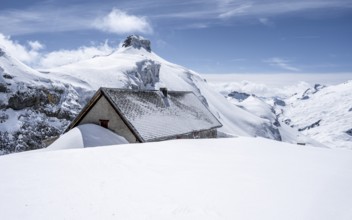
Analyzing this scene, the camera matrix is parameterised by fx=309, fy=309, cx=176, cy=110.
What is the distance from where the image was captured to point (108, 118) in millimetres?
26578

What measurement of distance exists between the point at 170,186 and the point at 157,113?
1968cm

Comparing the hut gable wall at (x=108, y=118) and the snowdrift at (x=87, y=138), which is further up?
the hut gable wall at (x=108, y=118)

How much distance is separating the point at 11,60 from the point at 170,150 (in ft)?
212

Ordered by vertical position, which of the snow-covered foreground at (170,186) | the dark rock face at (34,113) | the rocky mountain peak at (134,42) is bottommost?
the dark rock face at (34,113)

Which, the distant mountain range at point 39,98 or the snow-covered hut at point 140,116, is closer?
the snow-covered hut at point 140,116

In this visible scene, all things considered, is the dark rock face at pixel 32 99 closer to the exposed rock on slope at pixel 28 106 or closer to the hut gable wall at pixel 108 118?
the exposed rock on slope at pixel 28 106

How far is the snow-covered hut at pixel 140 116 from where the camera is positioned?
2531 centimetres

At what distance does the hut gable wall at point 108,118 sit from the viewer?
25359mm

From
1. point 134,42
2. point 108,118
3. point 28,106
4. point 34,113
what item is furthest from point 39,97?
point 134,42

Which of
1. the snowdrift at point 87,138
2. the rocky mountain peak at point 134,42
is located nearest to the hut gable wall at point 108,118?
the snowdrift at point 87,138

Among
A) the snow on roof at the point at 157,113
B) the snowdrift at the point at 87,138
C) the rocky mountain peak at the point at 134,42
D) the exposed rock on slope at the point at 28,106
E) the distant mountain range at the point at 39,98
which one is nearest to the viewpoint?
the snowdrift at the point at 87,138

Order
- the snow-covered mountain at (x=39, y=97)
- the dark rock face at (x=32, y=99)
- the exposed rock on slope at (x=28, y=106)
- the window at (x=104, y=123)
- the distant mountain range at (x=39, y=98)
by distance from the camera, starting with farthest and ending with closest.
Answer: the dark rock face at (x=32, y=99), the snow-covered mountain at (x=39, y=97), the distant mountain range at (x=39, y=98), the exposed rock on slope at (x=28, y=106), the window at (x=104, y=123)

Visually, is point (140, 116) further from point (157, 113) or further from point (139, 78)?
point (139, 78)

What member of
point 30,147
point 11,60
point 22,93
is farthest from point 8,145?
point 11,60
